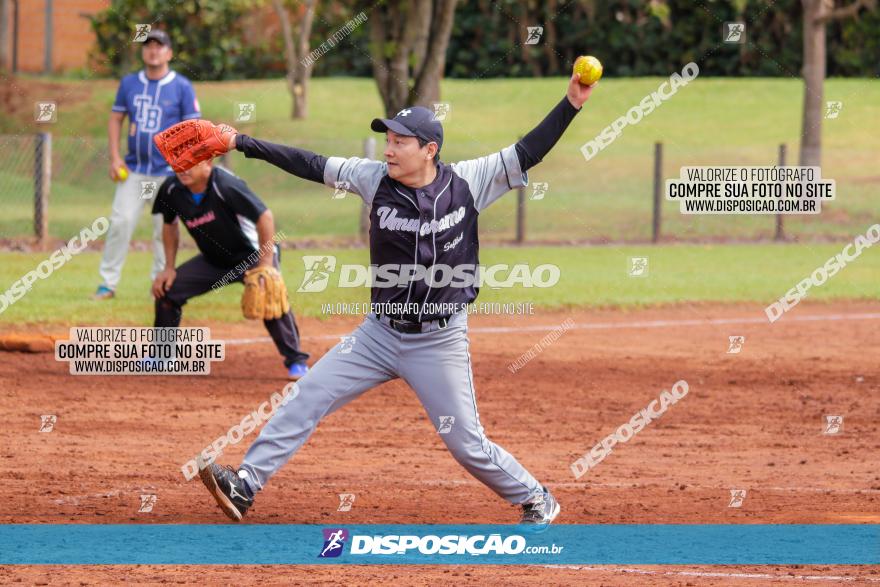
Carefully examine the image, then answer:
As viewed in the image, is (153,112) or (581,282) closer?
(153,112)

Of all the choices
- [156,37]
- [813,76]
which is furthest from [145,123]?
[813,76]

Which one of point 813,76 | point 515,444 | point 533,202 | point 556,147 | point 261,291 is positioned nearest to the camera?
point 515,444

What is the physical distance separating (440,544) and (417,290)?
1.22m

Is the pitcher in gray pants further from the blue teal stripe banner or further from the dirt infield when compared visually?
the dirt infield

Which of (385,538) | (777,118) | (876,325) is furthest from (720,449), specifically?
(777,118)

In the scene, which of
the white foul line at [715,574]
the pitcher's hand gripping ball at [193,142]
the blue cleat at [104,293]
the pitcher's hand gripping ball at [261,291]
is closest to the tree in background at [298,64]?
the blue cleat at [104,293]

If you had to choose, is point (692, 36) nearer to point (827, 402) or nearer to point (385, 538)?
point (827, 402)

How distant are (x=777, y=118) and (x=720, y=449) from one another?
2793 cm

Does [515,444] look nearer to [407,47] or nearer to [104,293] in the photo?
[104,293]

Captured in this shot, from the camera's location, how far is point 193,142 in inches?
272

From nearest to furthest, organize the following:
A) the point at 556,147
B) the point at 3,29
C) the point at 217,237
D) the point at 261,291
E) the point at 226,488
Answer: the point at 226,488
the point at 261,291
the point at 217,237
the point at 556,147
the point at 3,29

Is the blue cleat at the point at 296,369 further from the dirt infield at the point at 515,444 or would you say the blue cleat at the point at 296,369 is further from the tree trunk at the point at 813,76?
the tree trunk at the point at 813,76

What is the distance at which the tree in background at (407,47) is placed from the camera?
1905cm

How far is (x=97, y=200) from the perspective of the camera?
2339 cm
